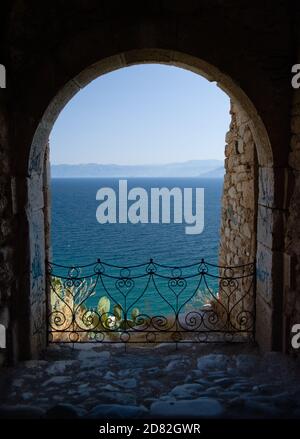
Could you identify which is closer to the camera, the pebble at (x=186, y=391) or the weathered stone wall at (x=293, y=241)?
the pebble at (x=186, y=391)

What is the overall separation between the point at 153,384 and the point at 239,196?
8.03 feet

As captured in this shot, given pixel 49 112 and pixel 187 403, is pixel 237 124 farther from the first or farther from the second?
pixel 187 403

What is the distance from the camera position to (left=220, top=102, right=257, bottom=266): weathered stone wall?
14.3 ft

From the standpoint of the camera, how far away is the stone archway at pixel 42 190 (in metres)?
3.61

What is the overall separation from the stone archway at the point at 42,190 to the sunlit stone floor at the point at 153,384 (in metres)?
0.30

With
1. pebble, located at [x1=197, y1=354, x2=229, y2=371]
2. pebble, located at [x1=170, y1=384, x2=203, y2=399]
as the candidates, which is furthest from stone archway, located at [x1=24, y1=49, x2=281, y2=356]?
pebble, located at [x1=170, y1=384, x2=203, y2=399]

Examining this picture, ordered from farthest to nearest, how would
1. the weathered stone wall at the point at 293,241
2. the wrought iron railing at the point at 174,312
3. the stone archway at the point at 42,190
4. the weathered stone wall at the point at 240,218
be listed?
the weathered stone wall at the point at 240,218, the wrought iron railing at the point at 174,312, the stone archway at the point at 42,190, the weathered stone wall at the point at 293,241

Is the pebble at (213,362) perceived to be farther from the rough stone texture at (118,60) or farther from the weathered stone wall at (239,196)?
the weathered stone wall at (239,196)

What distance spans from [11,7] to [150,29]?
1.09m

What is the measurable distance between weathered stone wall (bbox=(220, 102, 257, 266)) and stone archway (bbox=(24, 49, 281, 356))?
293mm

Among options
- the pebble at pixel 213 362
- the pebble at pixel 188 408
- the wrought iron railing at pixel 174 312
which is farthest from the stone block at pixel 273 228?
the pebble at pixel 188 408

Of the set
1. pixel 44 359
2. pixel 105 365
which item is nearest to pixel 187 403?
pixel 105 365

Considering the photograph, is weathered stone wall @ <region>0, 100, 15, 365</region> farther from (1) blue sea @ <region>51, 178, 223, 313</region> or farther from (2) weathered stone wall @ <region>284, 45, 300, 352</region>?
(1) blue sea @ <region>51, 178, 223, 313</region>

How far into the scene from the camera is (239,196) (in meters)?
4.90
